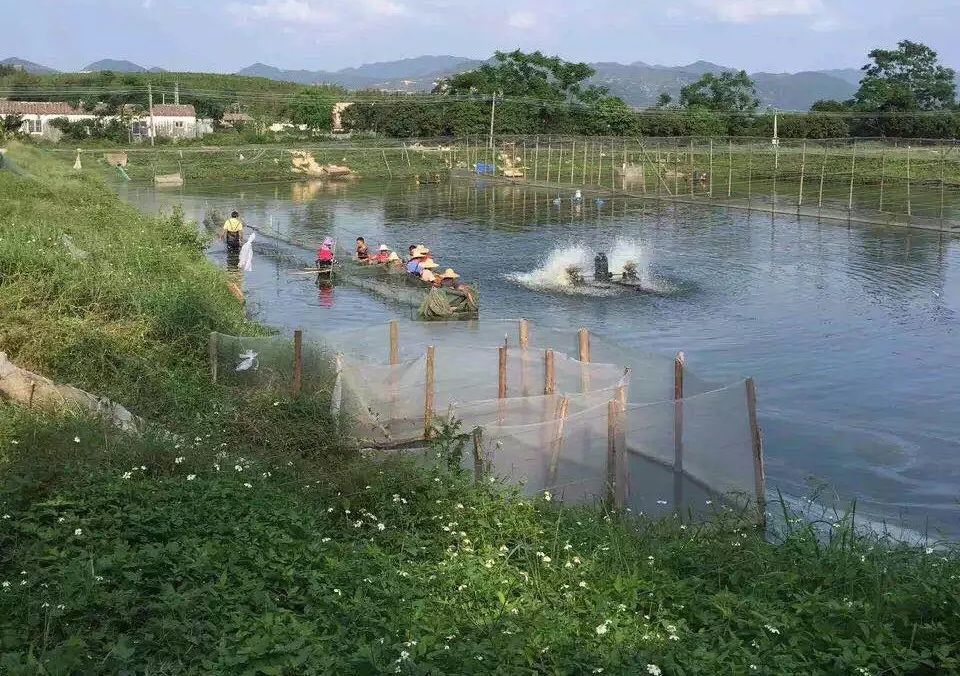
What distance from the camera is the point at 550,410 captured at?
998 cm

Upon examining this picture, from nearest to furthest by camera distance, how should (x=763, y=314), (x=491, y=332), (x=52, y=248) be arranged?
1. (x=52, y=248)
2. (x=491, y=332)
3. (x=763, y=314)

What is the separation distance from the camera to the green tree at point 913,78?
82.1 m

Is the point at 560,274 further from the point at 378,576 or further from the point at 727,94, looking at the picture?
the point at 727,94

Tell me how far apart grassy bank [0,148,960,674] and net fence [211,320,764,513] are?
549 millimetres

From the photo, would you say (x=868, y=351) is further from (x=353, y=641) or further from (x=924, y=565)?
(x=353, y=641)

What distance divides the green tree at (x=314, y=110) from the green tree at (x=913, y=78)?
45.7 meters

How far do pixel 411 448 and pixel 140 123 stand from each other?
8075 cm

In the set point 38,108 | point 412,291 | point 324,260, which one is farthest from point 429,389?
point 38,108

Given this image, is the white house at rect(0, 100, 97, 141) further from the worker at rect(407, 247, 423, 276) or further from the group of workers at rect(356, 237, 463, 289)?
the worker at rect(407, 247, 423, 276)

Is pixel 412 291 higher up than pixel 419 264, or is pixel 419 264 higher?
pixel 419 264

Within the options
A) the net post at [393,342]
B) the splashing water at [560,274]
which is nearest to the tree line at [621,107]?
the splashing water at [560,274]

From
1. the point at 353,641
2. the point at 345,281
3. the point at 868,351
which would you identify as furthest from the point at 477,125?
the point at 353,641

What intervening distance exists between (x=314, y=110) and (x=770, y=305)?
79.1 meters

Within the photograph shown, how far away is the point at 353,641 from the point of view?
5578mm
